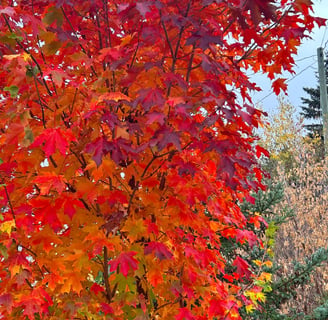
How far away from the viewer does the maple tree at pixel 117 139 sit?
2.12m

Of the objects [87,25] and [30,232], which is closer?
[30,232]

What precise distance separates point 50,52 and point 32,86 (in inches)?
9.7

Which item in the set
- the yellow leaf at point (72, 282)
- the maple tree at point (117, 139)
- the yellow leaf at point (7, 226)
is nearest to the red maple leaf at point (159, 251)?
the maple tree at point (117, 139)

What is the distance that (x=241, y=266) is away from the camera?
3424 millimetres

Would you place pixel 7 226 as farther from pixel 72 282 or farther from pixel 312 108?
pixel 312 108

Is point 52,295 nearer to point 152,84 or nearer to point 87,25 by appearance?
point 152,84

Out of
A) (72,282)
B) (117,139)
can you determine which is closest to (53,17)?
(117,139)

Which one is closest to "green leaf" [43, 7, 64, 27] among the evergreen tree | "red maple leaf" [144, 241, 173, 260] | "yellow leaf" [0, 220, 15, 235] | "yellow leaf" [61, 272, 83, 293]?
"yellow leaf" [0, 220, 15, 235]

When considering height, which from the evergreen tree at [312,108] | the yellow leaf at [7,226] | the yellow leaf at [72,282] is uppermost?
the evergreen tree at [312,108]

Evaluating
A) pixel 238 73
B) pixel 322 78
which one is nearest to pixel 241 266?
pixel 238 73

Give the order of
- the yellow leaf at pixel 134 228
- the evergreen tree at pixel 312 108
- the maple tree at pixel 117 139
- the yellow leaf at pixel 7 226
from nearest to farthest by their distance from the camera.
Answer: the maple tree at pixel 117 139
the yellow leaf at pixel 7 226
the yellow leaf at pixel 134 228
the evergreen tree at pixel 312 108

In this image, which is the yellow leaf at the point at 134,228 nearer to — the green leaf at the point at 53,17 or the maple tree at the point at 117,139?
the maple tree at the point at 117,139

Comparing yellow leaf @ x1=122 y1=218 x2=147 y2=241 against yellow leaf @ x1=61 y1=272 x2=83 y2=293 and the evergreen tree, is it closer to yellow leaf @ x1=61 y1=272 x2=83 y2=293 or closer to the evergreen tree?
yellow leaf @ x1=61 y1=272 x2=83 y2=293

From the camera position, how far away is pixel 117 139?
80.4 inches
